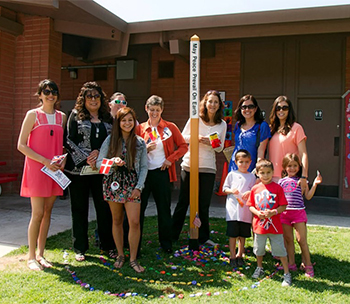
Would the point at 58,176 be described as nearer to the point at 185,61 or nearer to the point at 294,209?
the point at 294,209

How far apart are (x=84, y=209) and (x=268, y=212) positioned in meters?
1.93

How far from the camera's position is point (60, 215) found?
20.1ft

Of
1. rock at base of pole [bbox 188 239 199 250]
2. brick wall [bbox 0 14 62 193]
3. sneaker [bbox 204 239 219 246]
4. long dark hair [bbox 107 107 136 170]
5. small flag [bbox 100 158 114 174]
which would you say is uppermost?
brick wall [bbox 0 14 62 193]

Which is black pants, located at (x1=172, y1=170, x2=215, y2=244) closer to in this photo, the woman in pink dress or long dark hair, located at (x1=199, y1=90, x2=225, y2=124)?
long dark hair, located at (x1=199, y1=90, x2=225, y2=124)

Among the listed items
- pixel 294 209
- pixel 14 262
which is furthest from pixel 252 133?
pixel 14 262

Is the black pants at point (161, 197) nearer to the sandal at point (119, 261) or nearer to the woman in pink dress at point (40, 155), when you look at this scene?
the sandal at point (119, 261)

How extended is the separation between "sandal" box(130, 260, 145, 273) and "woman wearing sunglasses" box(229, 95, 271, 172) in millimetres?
1428

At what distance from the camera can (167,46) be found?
800 centimetres

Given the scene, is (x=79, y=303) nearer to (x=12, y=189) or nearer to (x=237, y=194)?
(x=237, y=194)

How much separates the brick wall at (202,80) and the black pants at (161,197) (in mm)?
4867

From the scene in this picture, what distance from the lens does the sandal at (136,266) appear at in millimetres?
3643

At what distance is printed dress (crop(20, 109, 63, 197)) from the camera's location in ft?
12.0

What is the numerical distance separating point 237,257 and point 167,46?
5363mm

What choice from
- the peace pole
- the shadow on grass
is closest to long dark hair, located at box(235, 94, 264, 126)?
the peace pole
